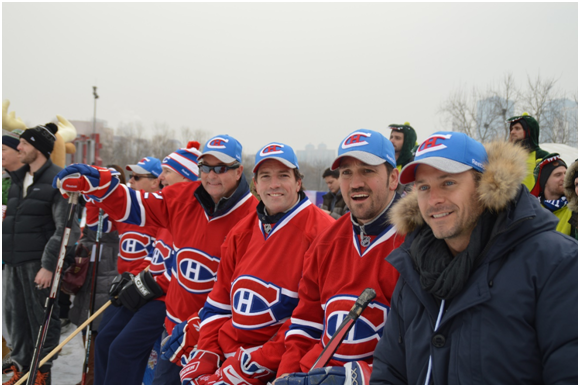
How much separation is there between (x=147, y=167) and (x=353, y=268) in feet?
13.3

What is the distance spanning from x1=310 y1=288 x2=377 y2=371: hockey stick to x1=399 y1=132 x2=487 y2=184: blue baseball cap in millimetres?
655

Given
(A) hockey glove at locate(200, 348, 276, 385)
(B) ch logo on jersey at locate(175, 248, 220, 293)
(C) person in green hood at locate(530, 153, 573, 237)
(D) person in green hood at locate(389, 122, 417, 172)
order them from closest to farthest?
(A) hockey glove at locate(200, 348, 276, 385) < (B) ch logo on jersey at locate(175, 248, 220, 293) < (C) person in green hood at locate(530, 153, 573, 237) < (D) person in green hood at locate(389, 122, 417, 172)

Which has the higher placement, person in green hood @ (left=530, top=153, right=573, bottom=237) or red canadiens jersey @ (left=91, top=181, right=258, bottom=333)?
person in green hood @ (left=530, top=153, right=573, bottom=237)

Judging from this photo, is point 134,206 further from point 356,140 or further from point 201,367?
point 356,140

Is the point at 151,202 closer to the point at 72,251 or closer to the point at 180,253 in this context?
the point at 180,253

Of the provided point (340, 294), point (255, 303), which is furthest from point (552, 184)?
point (255, 303)

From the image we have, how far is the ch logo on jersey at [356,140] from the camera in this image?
8.01ft

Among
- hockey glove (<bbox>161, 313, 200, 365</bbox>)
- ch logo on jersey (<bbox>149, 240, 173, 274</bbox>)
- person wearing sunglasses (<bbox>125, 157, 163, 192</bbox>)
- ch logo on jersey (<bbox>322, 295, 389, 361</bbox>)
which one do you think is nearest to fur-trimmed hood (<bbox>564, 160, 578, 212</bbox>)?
ch logo on jersey (<bbox>322, 295, 389, 361</bbox>)

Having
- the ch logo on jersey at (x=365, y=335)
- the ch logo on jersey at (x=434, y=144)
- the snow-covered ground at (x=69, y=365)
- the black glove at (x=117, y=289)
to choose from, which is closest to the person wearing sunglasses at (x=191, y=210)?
the black glove at (x=117, y=289)

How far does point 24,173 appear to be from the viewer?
192 inches

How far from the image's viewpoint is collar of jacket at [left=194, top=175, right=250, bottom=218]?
3559 millimetres

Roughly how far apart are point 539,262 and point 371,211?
93 cm

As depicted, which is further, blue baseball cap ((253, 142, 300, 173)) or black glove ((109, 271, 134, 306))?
black glove ((109, 271, 134, 306))

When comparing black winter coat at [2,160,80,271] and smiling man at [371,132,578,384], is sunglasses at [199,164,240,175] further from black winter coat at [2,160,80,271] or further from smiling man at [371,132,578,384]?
black winter coat at [2,160,80,271]
